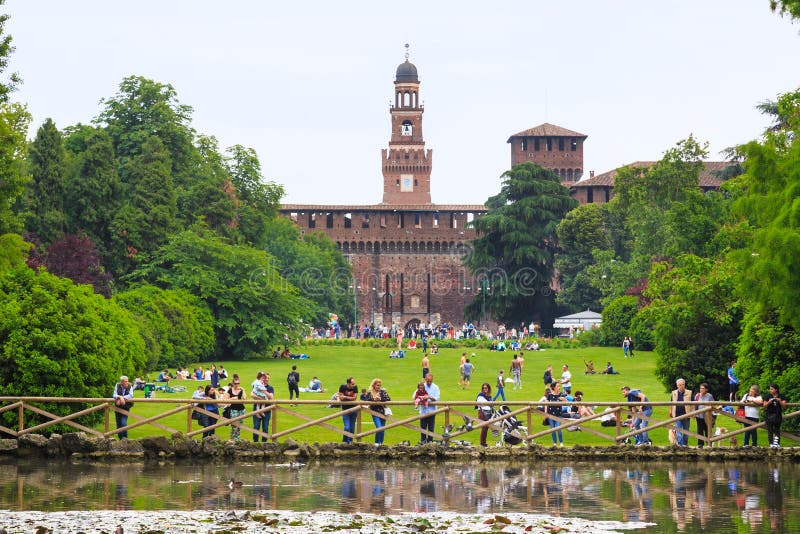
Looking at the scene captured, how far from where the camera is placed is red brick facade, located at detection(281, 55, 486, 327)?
288 ft

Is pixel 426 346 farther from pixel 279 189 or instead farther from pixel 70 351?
pixel 70 351

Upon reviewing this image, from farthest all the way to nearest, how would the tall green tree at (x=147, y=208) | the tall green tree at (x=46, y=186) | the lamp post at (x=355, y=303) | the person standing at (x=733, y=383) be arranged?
the lamp post at (x=355, y=303)
the tall green tree at (x=147, y=208)
the tall green tree at (x=46, y=186)
the person standing at (x=733, y=383)

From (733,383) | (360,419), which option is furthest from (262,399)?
(733,383)

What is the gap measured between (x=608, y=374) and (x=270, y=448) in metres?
19.2

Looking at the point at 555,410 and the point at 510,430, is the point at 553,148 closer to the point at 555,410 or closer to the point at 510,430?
the point at 555,410

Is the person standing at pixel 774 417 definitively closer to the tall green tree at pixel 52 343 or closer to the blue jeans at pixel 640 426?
the blue jeans at pixel 640 426

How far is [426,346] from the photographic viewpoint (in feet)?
169

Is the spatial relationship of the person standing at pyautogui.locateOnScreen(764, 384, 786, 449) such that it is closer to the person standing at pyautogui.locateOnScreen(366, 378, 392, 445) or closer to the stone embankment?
the stone embankment

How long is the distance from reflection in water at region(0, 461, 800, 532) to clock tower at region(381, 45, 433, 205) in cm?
8375

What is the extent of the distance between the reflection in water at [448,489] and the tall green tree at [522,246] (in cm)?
4344

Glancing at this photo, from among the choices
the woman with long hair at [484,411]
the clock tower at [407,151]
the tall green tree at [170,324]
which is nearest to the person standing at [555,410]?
the woman with long hair at [484,411]

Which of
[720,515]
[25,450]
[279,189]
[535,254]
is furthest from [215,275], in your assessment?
[720,515]

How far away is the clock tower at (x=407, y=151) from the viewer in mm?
102000

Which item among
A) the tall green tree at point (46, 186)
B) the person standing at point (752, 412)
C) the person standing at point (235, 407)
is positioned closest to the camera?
the person standing at point (752, 412)
